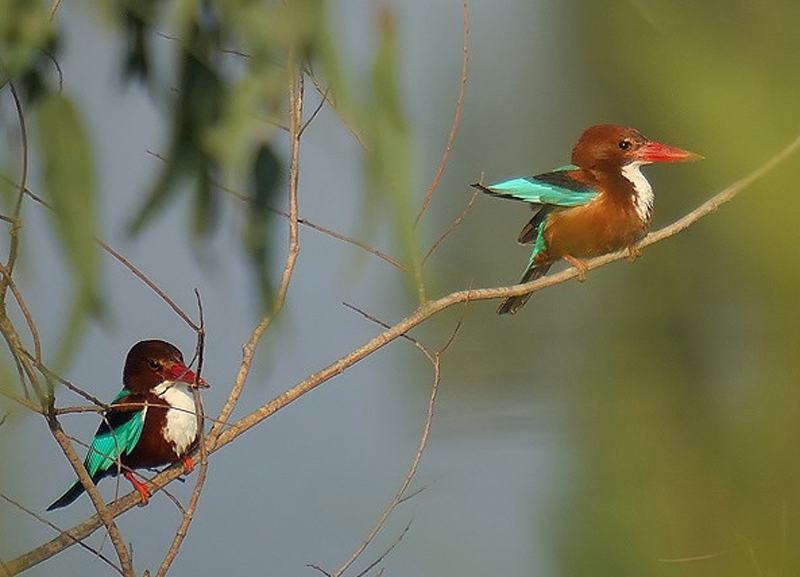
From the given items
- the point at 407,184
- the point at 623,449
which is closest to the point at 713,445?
the point at 623,449

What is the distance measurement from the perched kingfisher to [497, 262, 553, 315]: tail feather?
0.44 metres

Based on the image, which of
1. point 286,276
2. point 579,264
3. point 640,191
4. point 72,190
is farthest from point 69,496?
point 640,191

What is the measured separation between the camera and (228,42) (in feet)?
5.08

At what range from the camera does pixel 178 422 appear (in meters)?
1.53

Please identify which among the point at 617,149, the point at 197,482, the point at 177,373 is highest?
the point at 617,149

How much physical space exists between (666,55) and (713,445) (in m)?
0.63

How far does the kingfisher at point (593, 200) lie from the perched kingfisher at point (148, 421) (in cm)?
45

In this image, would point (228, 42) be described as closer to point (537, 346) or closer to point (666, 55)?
point (666, 55)

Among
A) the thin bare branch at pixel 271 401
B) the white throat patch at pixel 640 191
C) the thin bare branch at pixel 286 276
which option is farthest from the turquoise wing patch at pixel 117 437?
the white throat patch at pixel 640 191

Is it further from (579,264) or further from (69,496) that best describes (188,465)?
(579,264)

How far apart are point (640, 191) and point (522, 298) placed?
0.22 m

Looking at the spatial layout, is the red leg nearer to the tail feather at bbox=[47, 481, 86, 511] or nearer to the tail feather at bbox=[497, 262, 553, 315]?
the tail feather at bbox=[497, 262, 553, 315]

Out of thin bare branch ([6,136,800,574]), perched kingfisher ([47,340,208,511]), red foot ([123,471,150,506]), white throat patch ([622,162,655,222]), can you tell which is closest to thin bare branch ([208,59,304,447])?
thin bare branch ([6,136,800,574])

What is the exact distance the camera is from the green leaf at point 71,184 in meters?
1.36
